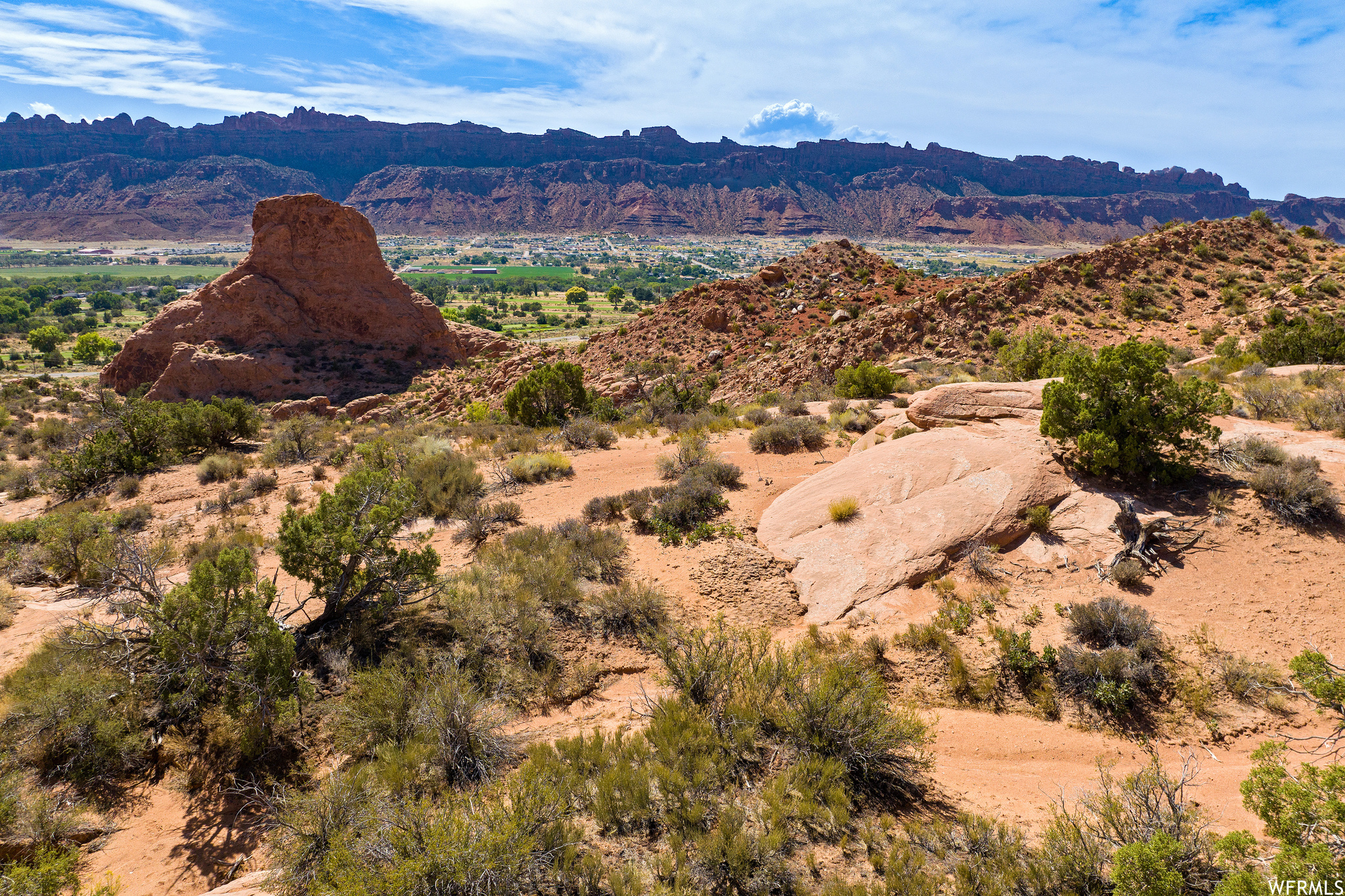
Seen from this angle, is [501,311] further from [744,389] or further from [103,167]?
[103,167]

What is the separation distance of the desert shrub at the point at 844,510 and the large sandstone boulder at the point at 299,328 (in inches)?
1454

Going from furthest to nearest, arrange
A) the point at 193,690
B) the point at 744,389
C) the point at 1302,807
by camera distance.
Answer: the point at 744,389, the point at 193,690, the point at 1302,807

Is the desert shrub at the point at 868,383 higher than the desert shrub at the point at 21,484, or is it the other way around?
the desert shrub at the point at 868,383

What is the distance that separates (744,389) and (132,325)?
83.2m

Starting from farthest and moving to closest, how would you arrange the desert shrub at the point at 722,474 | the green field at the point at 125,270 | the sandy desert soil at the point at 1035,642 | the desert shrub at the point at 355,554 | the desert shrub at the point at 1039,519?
1. the green field at the point at 125,270
2. the desert shrub at the point at 722,474
3. the desert shrub at the point at 1039,519
4. the desert shrub at the point at 355,554
5. the sandy desert soil at the point at 1035,642

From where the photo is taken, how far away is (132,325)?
7075cm

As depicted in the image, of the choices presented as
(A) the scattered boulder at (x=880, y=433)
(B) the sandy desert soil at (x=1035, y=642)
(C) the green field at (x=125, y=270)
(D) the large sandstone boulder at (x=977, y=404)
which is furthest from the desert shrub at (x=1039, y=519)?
(C) the green field at (x=125, y=270)

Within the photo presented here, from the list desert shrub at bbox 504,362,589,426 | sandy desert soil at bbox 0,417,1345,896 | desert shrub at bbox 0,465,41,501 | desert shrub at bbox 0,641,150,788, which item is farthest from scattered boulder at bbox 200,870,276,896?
desert shrub at bbox 0,465,41,501

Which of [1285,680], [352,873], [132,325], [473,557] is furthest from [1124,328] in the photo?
[132,325]

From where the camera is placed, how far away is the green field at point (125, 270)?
129 m

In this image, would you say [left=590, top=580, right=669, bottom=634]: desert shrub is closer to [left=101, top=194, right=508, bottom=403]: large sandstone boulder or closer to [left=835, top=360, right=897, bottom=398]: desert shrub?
[left=835, top=360, right=897, bottom=398]: desert shrub

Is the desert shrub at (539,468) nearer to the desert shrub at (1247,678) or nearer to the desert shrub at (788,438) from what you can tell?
the desert shrub at (788,438)

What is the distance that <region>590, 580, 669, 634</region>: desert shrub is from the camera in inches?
322

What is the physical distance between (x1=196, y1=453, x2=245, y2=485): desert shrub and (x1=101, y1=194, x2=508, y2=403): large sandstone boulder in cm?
2303
